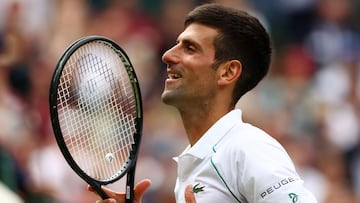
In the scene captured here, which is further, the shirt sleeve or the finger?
the finger

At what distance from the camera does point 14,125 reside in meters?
8.47

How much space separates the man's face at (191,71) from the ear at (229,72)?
4cm

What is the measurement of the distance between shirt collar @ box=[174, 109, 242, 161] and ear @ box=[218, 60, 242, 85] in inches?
5.9

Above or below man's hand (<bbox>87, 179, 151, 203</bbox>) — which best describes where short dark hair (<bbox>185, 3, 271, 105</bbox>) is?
above

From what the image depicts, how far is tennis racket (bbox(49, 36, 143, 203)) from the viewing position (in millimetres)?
5051

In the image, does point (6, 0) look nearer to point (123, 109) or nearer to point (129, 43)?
point (129, 43)

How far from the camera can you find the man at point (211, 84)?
484cm

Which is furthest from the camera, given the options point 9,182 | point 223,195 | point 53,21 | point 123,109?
point 53,21

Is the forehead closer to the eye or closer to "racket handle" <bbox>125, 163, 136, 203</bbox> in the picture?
the eye

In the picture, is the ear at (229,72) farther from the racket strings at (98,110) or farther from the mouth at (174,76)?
the racket strings at (98,110)

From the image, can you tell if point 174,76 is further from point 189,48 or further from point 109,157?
point 109,157

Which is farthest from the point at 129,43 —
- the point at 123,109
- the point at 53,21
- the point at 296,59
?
the point at 123,109

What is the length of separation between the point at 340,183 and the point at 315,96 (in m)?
1.19

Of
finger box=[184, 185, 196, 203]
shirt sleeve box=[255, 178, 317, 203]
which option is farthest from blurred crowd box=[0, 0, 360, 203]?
shirt sleeve box=[255, 178, 317, 203]
